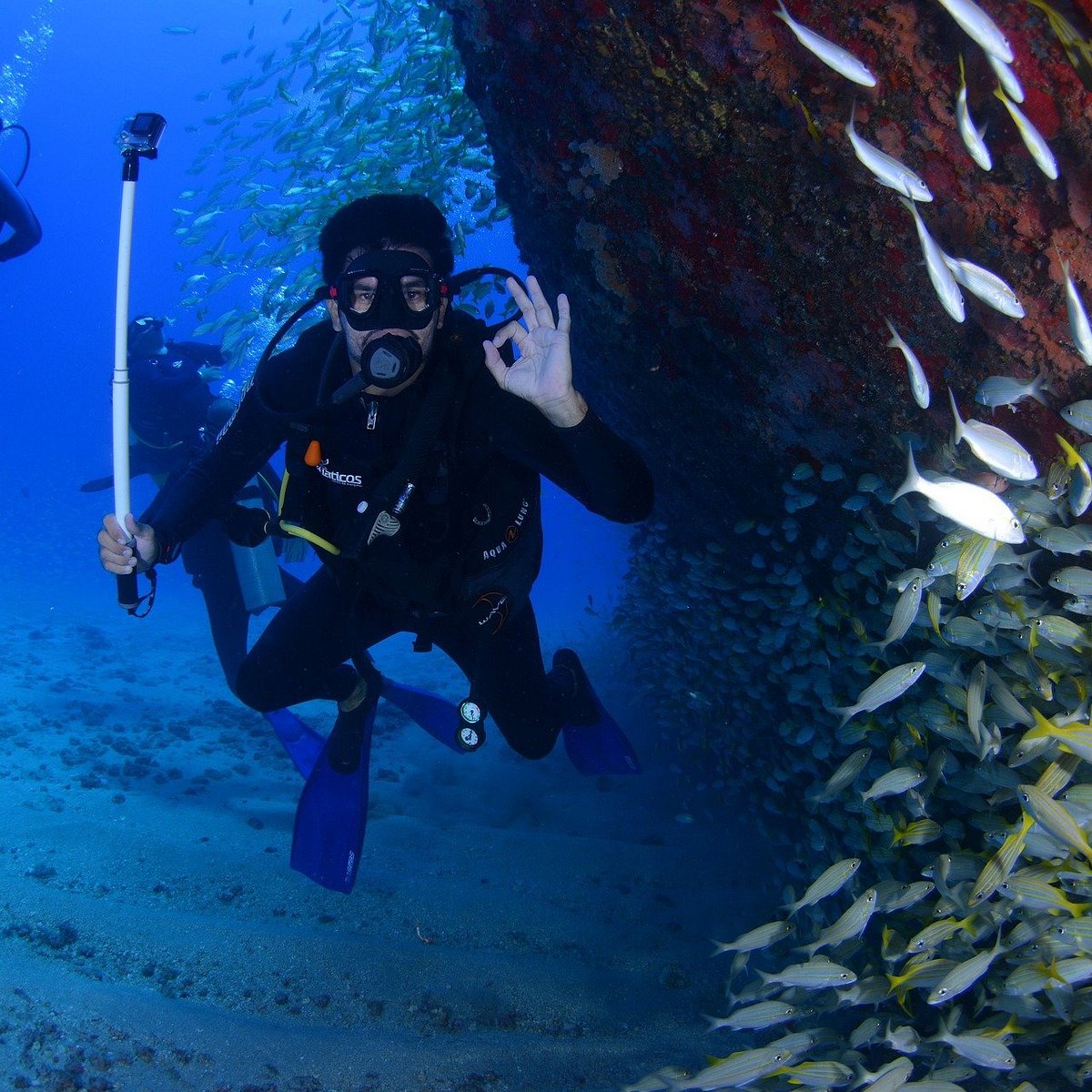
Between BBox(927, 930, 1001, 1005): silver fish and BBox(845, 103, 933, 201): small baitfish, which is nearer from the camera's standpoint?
BBox(845, 103, 933, 201): small baitfish

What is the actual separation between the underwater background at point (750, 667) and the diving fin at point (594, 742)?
39.4 inches

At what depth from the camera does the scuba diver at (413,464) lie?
3.34 meters

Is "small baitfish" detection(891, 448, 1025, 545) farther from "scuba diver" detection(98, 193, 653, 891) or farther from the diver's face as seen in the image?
the diver's face

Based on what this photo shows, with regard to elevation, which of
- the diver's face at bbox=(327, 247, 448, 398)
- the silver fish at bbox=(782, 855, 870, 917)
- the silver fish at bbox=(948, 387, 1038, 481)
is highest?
the diver's face at bbox=(327, 247, 448, 398)

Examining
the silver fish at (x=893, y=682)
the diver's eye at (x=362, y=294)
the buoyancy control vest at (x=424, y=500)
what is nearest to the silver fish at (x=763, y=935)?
the silver fish at (x=893, y=682)

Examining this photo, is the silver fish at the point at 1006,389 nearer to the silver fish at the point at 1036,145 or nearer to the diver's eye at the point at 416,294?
the silver fish at the point at 1036,145

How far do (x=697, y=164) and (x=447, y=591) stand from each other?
2.55 m

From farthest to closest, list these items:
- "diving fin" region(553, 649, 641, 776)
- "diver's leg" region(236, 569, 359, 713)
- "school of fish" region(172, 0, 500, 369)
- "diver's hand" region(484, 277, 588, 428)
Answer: "school of fish" region(172, 0, 500, 369), "diving fin" region(553, 649, 641, 776), "diver's leg" region(236, 569, 359, 713), "diver's hand" region(484, 277, 588, 428)

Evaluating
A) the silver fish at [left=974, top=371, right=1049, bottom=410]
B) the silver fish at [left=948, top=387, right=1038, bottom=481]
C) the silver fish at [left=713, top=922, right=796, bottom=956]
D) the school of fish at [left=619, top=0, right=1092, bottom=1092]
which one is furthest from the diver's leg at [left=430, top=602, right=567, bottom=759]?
the silver fish at [left=974, top=371, right=1049, bottom=410]

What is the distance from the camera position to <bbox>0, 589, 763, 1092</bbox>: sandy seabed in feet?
12.2

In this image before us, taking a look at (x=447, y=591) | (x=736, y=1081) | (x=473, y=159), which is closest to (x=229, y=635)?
(x=447, y=591)

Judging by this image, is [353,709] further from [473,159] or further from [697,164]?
[473,159]

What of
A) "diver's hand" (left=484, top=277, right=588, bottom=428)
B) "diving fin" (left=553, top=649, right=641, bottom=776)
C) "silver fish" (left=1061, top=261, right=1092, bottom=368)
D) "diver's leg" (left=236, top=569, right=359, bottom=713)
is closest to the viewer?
"silver fish" (left=1061, top=261, right=1092, bottom=368)

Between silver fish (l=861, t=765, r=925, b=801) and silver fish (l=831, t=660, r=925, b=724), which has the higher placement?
silver fish (l=831, t=660, r=925, b=724)
